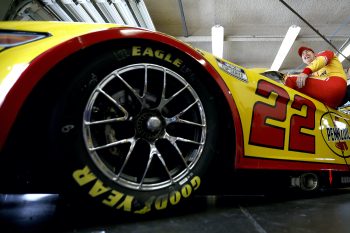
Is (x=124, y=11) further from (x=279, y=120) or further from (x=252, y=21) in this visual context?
(x=279, y=120)

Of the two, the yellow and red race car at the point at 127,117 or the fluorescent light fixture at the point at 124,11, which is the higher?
the fluorescent light fixture at the point at 124,11

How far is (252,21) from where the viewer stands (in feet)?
18.8

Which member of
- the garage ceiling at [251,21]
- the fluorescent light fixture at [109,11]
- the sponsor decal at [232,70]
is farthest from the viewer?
the garage ceiling at [251,21]

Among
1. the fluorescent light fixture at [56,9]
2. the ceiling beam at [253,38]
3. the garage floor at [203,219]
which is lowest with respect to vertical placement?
the garage floor at [203,219]

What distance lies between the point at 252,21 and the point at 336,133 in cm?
452

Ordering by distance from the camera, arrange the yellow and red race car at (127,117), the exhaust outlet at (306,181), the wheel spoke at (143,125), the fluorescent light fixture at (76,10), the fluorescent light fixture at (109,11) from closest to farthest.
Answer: the yellow and red race car at (127,117), the wheel spoke at (143,125), the exhaust outlet at (306,181), the fluorescent light fixture at (76,10), the fluorescent light fixture at (109,11)

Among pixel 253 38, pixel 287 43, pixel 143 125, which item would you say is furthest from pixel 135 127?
pixel 287 43

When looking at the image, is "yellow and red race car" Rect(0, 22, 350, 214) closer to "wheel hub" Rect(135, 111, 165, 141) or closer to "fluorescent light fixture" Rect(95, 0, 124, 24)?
"wheel hub" Rect(135, 111, 165, 141)

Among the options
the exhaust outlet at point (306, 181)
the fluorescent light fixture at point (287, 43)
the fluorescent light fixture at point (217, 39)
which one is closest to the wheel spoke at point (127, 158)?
the exhaust outlet at point (306, 181)

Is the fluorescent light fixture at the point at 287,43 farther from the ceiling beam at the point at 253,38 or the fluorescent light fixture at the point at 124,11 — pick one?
the fluorescent light fixture at the point at 124,11

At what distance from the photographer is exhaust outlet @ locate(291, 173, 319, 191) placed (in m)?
1.57

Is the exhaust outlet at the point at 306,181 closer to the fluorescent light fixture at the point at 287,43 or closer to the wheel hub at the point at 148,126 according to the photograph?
the wheel hub at the point at 148,126

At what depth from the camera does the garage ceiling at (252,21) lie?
16.8 feet

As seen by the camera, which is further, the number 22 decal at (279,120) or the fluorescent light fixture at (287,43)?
the fluorescent light fixture at (287,43)
